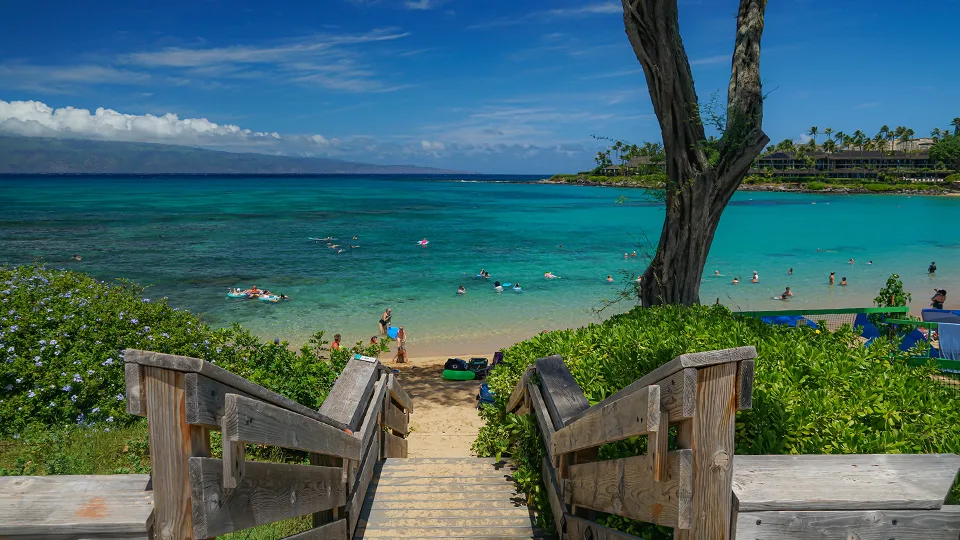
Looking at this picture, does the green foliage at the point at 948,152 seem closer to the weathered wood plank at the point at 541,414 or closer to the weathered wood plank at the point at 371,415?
the weathered wood plank at the point at 541,414

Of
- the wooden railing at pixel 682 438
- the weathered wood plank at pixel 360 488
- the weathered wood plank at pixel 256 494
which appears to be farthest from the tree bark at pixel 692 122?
the weathered wood plank at pixel 256 494

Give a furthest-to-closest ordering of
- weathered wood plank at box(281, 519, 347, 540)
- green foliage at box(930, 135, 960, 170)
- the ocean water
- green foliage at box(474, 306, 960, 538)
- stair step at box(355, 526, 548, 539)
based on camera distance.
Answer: green foliage at box(930, 135, 960, 170) → the ocean water → stair step at box(355, 526, 548, 539) → green foliage at box(474, 306, 960, 538) → weathered wood plank at box(281, 519, 347, 540)

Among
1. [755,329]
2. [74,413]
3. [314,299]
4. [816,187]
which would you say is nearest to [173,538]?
[755,329]

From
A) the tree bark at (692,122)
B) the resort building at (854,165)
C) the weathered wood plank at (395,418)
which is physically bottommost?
the weathered wood plank at (395,418)

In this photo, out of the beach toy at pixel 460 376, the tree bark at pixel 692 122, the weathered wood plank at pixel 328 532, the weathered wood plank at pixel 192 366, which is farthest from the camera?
the beach toy at pixel 460 376

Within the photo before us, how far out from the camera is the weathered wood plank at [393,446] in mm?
6361

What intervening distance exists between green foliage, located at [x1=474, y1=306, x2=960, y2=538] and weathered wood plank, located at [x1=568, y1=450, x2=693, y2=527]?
0.27 meters

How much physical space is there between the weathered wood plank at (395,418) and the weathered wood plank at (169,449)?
4.11 metres

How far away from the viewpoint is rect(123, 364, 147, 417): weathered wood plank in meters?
1.97

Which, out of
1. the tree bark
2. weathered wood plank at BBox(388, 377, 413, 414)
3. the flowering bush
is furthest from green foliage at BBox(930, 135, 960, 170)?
the flowering bush

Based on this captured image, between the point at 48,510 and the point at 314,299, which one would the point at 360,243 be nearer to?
the point at 314,299

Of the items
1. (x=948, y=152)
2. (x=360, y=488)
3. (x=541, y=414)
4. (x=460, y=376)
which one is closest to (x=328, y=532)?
(x=360, y=488)

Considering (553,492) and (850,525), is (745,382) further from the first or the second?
(553,492)

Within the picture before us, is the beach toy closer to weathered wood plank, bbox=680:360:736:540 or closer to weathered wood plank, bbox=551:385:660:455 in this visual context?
weathered wood plank, bbox=551:385:660:455
